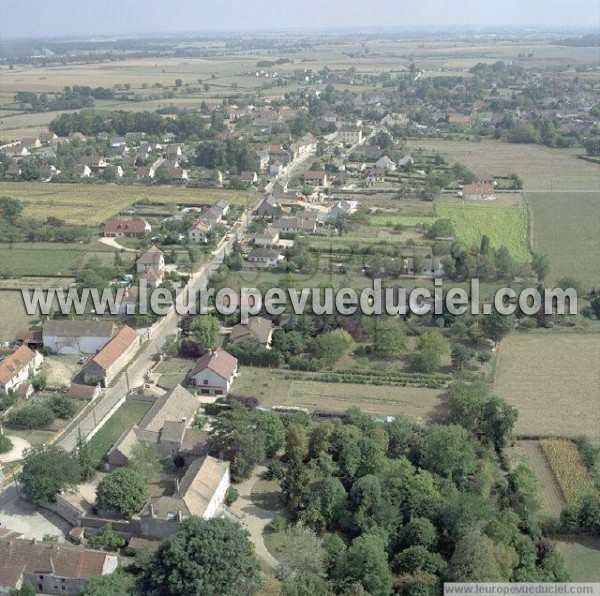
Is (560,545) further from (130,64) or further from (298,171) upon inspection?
(130,64)

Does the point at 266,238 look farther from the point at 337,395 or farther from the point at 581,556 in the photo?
the point at 581,556

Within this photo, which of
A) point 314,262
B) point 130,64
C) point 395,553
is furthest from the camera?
point 130,64

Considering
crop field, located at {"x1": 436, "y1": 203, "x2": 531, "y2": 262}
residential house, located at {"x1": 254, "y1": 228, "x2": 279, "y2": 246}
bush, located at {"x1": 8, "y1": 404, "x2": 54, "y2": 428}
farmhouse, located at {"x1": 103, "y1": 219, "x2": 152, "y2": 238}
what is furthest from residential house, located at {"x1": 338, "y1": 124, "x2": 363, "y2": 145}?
bush, located at {"x1": 8, "y1": 404, "x2": 54, "y2": 428}

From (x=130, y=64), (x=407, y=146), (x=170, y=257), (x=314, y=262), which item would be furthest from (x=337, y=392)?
(x=130, y=64)

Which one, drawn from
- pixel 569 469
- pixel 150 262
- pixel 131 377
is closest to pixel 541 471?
pixel 569 469

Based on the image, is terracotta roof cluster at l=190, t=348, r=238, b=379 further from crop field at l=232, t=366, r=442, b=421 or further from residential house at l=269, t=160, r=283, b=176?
residential house at l=269, t=160, r=283, b=176

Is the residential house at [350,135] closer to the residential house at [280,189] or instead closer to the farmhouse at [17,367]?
the residential house at [280,189]
